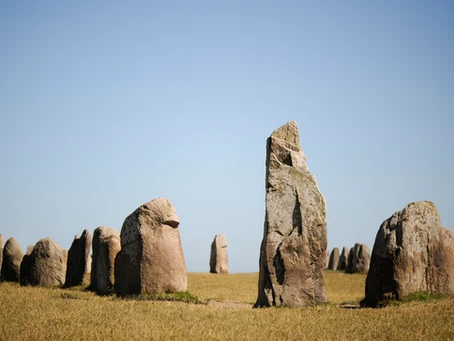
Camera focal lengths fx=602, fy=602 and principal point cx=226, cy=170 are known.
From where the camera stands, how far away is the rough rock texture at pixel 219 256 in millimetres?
40844

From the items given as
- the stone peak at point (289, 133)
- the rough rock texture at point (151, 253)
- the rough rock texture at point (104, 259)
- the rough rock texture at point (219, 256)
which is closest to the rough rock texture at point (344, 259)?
the rough rock texture at point (219, 256)

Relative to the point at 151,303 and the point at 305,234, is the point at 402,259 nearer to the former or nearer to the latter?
the point at 305,234

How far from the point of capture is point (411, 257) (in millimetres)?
16109

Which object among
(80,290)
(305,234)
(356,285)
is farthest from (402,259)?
(356,285)

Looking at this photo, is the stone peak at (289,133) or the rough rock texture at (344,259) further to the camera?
the rough rock texture at (344,259)

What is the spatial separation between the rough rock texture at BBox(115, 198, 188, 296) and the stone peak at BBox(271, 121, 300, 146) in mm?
4056

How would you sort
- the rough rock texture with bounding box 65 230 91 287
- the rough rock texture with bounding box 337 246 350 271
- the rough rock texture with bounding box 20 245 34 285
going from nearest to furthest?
the rough rock texture with bounding box 65 230 91 287 → the rough rock texture with bounding box 20 245 34 285 → the rough rock texture with bounding box 337 246 350 271

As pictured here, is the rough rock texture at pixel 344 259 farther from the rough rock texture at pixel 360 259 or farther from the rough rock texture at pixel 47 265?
the rough rock texture at pixel 47 265

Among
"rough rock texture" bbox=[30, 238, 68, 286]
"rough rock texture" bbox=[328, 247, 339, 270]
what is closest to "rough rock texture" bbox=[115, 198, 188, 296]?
"rough rock texture" bbox=[30, 238, 68, 286]

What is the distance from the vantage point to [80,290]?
22234 millimetres

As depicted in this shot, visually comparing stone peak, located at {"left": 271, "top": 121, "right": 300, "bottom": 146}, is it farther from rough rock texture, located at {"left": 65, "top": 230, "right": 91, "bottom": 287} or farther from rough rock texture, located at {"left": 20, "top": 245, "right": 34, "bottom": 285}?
rough rock texture, located at {"left": 20, "top": 245, "right": 34, "bottom": 285}

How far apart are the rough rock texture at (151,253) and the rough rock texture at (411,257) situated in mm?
5638

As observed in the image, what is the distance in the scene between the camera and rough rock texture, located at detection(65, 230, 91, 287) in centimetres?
2395

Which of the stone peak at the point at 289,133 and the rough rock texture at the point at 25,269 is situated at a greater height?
the stone peak at the point at 289,133
